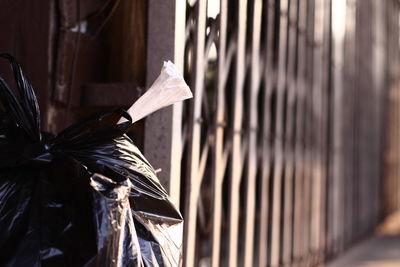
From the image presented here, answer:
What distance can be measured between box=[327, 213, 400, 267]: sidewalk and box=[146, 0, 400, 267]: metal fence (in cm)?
17

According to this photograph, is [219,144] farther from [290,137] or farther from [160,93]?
[290,137]

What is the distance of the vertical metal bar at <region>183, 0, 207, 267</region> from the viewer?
3580mm

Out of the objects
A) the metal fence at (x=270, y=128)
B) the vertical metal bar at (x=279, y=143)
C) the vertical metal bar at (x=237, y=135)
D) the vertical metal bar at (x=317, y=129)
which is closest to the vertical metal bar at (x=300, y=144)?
the metal fence at (x=270, y=128)

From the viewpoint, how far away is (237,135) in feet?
14.5

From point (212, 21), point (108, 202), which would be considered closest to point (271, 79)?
point (212, 21)

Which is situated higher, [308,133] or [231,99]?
[231,99]

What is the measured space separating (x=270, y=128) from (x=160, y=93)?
9.66 feet

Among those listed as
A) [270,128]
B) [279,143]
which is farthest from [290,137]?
[270,128]

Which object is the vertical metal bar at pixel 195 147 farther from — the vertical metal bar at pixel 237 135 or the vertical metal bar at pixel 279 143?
the vertical metal bar at pixel 279 143

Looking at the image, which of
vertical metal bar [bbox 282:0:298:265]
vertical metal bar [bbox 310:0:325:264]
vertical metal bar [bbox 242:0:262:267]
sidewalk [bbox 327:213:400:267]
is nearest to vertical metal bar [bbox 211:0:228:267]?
vertical metal bar [bbox 242:0:262:267]

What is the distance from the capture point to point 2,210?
210 cm

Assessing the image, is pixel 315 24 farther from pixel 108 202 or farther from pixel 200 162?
pixel 108 202

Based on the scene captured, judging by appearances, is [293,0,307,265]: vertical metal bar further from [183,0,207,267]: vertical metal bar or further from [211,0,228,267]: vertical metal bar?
[183,0,207,267]: vertical metal bar

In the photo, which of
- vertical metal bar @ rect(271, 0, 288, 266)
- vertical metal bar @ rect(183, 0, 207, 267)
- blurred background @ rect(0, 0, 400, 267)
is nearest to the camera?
blurred background @ rect(0, 0, 400, 267)
